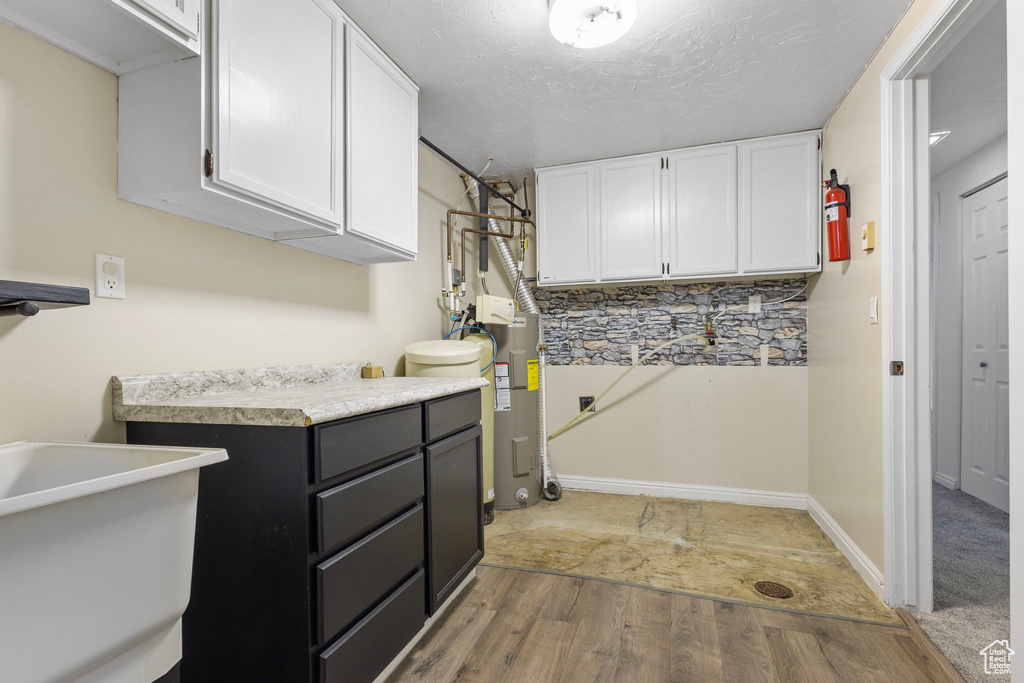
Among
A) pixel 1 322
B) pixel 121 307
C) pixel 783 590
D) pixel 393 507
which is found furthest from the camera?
pixel 783 590

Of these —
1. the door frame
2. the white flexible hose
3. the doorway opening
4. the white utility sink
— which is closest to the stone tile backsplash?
the white flexible hose

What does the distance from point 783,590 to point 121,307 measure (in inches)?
102

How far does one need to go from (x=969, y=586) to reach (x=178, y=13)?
130 inches

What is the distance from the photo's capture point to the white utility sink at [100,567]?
649 mm

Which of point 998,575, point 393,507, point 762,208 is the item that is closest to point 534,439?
point 393,507

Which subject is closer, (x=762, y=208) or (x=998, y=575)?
(x=998, y=575)

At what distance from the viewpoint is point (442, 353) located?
8.06 ft

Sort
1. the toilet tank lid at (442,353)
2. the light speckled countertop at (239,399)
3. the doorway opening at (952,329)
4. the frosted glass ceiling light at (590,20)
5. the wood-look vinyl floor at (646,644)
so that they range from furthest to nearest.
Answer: the toilet tank lid at (442,353) → the doorway opening at (952,329) → the frosted glass ceiling light at (590,20) → the wood-look vinyl floor at (646,644) → the light speckled countertop at (239,399)

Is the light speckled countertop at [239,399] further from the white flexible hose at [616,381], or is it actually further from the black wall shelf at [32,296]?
the white flexible hose at [616,381]

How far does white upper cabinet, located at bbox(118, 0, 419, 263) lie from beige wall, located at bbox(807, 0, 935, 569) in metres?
1.98

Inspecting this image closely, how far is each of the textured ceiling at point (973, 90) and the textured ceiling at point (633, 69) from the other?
0.38 metres

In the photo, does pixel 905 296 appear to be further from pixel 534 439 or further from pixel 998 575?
pixel 534 439

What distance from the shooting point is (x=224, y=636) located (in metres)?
1.17

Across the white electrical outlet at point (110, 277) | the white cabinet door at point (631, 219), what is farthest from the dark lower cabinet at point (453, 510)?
the white cabinet door at point (631, 219)
